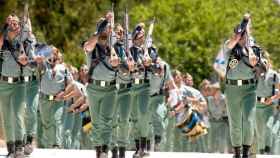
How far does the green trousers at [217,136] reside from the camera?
93.6 ft

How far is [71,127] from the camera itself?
1043 inches

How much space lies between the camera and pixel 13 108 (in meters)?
19.0

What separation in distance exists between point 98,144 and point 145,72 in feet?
8.14

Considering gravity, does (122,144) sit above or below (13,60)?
below

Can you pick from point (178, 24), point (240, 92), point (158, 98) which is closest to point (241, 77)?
point (240, 92)

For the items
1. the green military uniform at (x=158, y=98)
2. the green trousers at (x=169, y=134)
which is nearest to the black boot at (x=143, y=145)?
the green military uniform at (x=158, y=98)

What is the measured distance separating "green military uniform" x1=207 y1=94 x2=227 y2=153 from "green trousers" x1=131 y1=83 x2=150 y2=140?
7.45m

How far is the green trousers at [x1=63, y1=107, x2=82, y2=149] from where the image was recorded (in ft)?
84.9

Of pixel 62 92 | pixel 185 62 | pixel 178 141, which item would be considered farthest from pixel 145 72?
pixel 185 62

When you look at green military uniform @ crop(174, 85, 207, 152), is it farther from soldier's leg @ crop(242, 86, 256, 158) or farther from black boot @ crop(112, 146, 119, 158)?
soldier's leg @ crop(242, 86, 256, 158)

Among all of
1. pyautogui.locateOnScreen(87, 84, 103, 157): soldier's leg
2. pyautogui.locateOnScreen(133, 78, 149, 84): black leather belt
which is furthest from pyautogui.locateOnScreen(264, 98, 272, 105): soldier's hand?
pyautogui.locateOnScreen(87, 84, 103, 157): soldier's leg

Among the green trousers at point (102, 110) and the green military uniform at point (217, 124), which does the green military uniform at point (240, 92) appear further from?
the green military uniform at point (217, 124)

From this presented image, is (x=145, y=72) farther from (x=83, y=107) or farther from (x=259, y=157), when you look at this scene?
(x=83, y=107)

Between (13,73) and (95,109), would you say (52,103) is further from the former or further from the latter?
(95,109)
